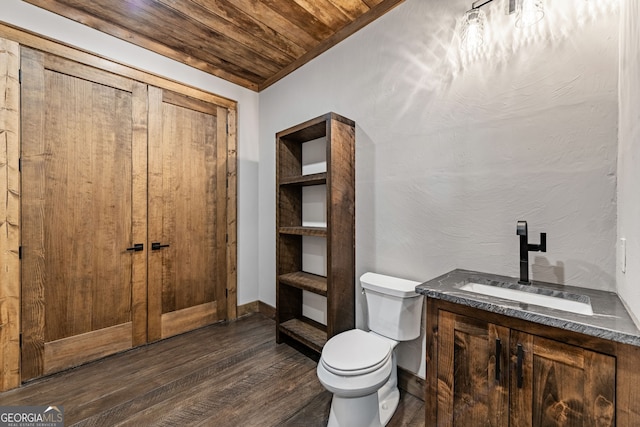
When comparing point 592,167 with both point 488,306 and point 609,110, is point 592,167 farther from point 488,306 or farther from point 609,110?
point 488,306

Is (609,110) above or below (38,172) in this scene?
above

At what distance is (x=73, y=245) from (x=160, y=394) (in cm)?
131

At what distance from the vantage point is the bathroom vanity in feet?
2.69

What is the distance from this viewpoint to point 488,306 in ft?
3.36

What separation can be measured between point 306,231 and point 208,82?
76.1 inches

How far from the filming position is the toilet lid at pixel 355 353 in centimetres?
140

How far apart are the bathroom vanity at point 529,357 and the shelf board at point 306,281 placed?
1002mm

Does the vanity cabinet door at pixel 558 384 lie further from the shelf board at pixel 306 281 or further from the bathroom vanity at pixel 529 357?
the shelf board at pixel 306 281

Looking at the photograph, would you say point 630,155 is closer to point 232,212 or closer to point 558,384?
point 558,384

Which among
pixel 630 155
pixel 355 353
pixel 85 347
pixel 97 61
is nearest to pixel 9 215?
pixel 85 347

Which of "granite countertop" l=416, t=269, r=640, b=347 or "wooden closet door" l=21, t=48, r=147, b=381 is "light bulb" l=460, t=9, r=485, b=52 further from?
"wooden closet door" l=21, t=48, r=147, b=381

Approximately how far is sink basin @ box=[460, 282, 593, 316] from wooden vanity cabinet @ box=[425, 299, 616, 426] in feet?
0.77

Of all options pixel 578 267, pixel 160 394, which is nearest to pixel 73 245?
pixel 160 394

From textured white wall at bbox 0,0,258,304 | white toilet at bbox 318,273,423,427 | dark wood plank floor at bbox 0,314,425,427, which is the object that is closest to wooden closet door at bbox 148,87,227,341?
textured white wall at bbox 0,0,258,304
